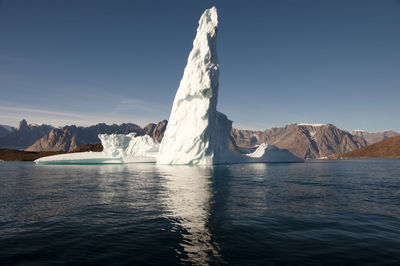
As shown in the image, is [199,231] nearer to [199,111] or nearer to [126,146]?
[199,111]

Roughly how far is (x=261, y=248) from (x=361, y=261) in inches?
103

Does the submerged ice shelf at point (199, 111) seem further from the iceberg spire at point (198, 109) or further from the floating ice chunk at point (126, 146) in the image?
the floating ice chunk at point (126, 146)

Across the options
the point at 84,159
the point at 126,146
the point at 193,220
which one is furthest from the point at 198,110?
the point at 193,220

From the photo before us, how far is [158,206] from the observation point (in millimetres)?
12570

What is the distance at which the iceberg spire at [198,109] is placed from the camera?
44.8 meters

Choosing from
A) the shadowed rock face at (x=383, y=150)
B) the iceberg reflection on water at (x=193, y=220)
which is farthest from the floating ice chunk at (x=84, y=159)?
the shadowed rock face at (x=383, y=150)

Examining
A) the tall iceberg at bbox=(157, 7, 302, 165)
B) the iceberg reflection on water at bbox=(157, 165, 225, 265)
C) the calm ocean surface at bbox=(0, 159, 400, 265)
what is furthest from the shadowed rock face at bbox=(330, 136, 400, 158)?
the iceberg reflection on water at bbox=(157, 165, 225, 265)

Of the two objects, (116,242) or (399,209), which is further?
(399,209)

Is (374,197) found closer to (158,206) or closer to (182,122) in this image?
(158,206)

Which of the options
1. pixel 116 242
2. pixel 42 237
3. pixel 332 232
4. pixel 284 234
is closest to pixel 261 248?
pixel 284 234

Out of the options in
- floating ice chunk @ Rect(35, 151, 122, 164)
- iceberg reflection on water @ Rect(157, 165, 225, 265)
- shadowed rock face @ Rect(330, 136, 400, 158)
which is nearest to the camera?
iceberg reflection on water @ Rect(157, 165, 225, 265)

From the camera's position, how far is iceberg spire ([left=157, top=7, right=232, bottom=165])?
4478 cm

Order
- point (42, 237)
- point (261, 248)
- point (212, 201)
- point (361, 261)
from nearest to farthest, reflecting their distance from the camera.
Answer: point (361, 261) < point (261, 248) < point (42, 237) < point (212, 201)

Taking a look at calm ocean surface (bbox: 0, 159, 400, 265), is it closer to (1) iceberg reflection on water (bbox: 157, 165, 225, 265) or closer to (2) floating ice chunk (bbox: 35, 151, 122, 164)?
(1) iceberg reflection on water (bbox: 157, 165, 225, 265)
